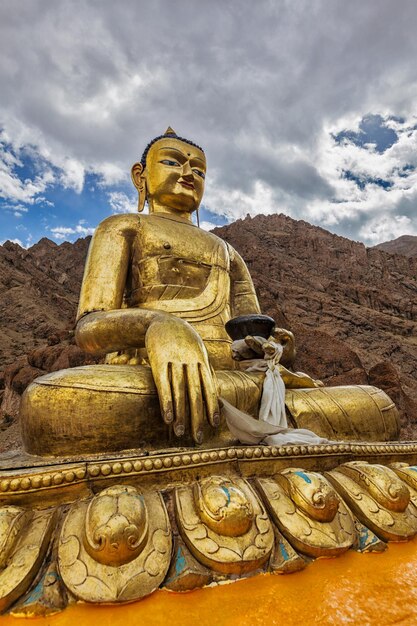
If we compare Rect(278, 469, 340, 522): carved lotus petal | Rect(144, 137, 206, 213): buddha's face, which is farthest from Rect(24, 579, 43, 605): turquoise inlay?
Rect(144, 137, 206, 213): buddha's face

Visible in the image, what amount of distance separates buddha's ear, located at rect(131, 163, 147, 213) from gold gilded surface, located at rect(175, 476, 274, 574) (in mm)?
2741

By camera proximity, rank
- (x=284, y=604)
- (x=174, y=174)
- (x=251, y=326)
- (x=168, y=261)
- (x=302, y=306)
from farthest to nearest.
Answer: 1. (x=302, y=306)
2. (x=174, y=174)
3. (x=168, y=261)
4. (x=251, y=326)
5. (x=284, y=604)

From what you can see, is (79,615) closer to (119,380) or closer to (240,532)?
(240,532)

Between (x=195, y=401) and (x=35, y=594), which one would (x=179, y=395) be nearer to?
(x=195, y=401)

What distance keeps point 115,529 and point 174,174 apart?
2.70 metres

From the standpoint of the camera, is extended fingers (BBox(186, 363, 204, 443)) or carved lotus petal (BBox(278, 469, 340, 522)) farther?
extended fingers (BBox(186, 363, 204, 443))

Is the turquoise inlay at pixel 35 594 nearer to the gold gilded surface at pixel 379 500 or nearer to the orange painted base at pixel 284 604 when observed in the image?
the orange painted base at pixel 284 604

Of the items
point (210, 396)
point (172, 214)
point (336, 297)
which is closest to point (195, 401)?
point (210, 396)

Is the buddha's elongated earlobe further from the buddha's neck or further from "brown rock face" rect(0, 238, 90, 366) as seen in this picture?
"brown rock face" rect(0, 238, 90, 366)

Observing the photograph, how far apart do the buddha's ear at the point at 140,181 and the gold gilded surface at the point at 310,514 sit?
2729 mm

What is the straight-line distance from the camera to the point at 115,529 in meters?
0.93

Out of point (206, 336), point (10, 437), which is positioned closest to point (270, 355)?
point (206, 336)

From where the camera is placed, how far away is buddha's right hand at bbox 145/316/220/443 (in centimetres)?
165

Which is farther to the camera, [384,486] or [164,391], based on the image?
[164,391]
